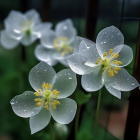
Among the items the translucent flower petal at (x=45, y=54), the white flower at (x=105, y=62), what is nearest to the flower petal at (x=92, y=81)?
the white flower at (x=105, y=62)

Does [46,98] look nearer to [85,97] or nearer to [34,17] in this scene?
[85,97]

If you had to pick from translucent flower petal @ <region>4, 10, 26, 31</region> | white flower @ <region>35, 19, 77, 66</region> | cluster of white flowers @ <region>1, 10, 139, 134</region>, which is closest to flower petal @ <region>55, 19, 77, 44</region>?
white flower @ <region>35, 19, 77, 66</region>

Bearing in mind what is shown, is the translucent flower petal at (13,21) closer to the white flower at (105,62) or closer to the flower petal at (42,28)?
the flower petal at (42,28)

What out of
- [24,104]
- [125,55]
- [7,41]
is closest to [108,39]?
[125,55]

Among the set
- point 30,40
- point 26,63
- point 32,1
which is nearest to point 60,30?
point 30,40

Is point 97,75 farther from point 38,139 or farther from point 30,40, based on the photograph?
point 30,40

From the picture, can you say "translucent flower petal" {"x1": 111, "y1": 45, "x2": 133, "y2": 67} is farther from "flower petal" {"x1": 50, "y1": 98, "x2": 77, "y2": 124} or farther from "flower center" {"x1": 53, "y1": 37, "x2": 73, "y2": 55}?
"flower center" {"x1": 53, "y1": 37, "x2": 73, "y2": 55}
